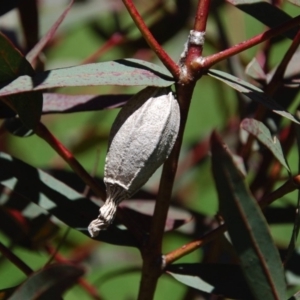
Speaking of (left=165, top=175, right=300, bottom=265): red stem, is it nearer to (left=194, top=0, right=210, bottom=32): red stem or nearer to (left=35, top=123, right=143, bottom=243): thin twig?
(left=35, top=123, right=143, bottom=243): thin twig

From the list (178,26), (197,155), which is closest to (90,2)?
(178,26)

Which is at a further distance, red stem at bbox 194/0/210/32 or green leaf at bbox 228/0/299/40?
green leaf at bbox 228/0/299/40

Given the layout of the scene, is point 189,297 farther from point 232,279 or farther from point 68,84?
point 68,84

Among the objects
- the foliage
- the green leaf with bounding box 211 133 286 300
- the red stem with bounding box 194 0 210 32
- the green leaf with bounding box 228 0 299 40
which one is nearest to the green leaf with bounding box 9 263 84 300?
the foliage

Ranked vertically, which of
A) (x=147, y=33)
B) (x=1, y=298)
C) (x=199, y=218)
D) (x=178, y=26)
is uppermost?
(x=178, y=26)

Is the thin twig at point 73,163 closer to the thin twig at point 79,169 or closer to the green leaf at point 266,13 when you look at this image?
the thin twig at point 79,169

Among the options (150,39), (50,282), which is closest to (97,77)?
(150,39)
